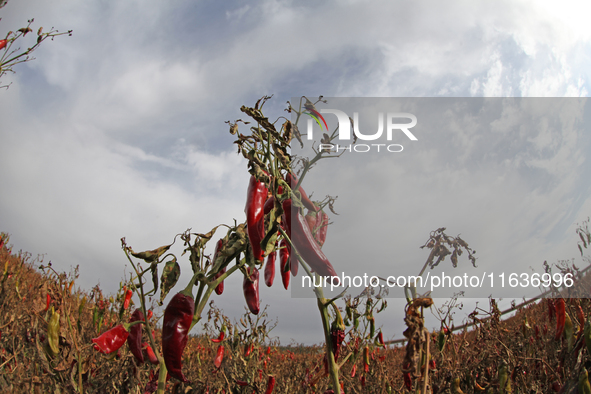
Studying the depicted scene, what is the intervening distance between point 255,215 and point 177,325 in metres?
Result: 0.55

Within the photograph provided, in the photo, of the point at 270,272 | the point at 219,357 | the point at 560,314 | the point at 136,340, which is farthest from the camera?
the point at 219,357

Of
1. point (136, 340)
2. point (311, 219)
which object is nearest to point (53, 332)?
point (136, 340)

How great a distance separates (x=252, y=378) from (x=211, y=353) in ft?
7.99

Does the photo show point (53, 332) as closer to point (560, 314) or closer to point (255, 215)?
point (255, 215)

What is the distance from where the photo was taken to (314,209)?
1.82 meters

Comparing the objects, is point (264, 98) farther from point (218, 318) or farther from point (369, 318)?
point (218, 318)

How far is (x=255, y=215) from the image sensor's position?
147 centimetres

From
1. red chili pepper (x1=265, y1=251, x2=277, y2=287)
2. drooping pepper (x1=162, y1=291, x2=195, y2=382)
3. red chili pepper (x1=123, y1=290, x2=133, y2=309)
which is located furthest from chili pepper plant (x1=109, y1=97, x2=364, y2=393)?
red chili pepper (x1=123, y1=290, x2=133, y2=309)

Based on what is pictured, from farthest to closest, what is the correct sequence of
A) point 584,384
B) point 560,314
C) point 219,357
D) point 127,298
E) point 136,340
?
1. point 127,298
2. point 219,357
3. point 560,314
4. point 136,340
5. point 584,384

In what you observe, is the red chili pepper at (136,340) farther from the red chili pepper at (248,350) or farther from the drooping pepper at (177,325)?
the red chili pepper at (248,350)

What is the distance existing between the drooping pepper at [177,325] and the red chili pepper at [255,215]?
1.21ft

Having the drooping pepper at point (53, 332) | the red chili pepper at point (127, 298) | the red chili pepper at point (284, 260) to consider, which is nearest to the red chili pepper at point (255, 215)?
the red chili pepper at point (284, 260)

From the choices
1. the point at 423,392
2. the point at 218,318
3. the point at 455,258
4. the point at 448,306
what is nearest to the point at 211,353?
the point at 218,318

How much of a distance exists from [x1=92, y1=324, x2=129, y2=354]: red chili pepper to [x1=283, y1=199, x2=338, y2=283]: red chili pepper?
0.81 meters
